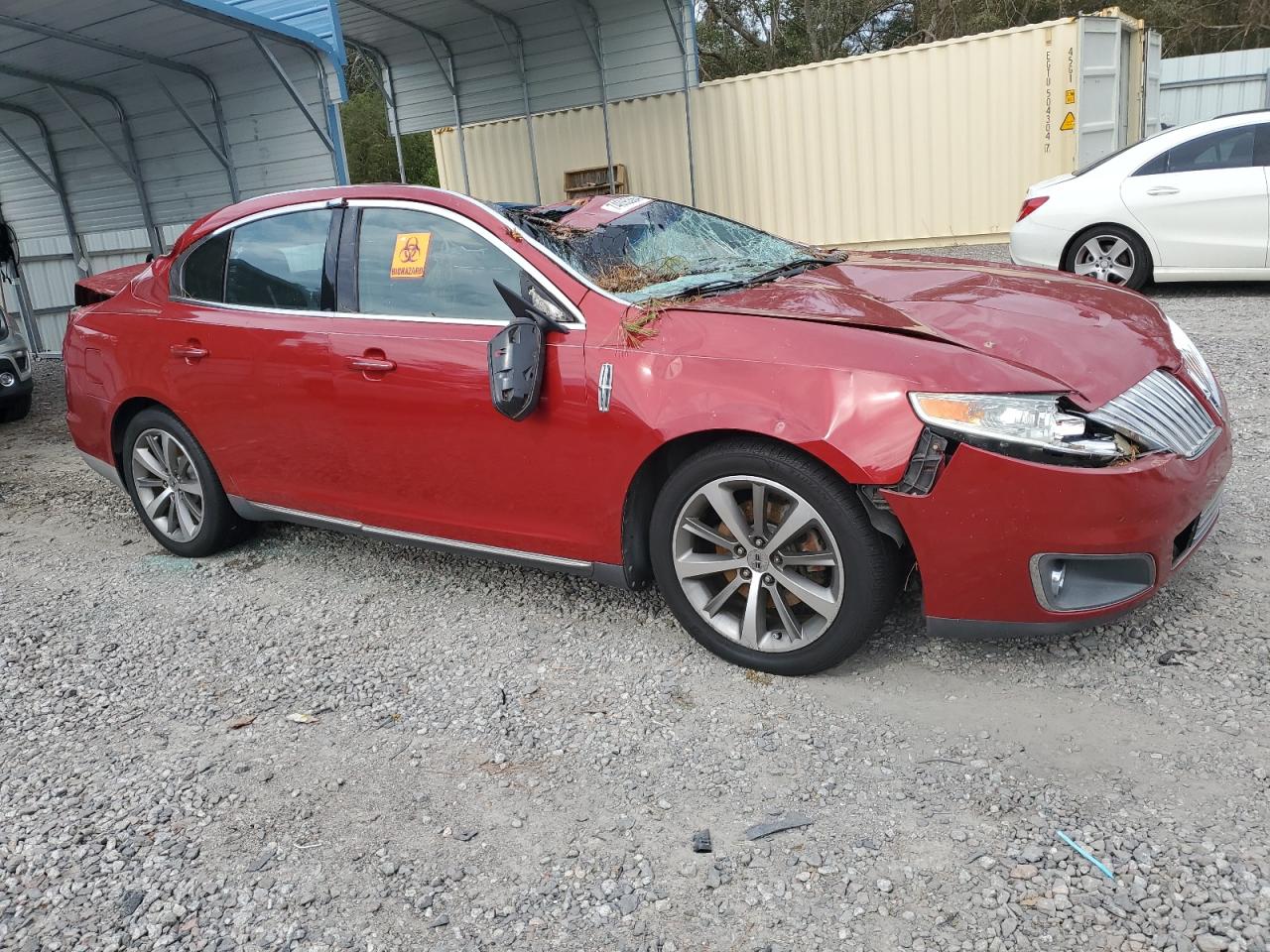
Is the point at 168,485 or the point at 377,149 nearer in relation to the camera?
the point at 168,485

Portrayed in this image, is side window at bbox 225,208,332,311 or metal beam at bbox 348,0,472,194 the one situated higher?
metal beam at bbox 348,0,472,194

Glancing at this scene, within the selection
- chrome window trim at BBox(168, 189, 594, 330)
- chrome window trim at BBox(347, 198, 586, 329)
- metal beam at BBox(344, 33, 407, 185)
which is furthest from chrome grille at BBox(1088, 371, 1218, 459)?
metal beam at BBox(344, 33, 407, 185)

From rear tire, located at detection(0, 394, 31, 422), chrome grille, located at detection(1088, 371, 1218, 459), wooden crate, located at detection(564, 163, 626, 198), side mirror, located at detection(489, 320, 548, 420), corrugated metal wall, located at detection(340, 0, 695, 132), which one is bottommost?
rear tire, located at detection(0, 394, 31, 422)

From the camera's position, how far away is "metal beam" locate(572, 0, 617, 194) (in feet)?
46.1

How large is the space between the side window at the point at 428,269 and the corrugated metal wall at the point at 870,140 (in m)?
10.7

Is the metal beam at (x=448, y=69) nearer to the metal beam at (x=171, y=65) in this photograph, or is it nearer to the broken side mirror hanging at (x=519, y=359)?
the metal beam at (x=171, y=65)

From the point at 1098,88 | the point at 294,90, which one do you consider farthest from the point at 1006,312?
the point at 1098,88

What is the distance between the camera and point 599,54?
1430 centimetres

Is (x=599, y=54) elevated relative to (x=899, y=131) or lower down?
elevated

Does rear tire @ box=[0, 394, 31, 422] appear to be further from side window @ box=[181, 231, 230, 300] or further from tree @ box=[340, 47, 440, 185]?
tree @ box=[340, 47, 440, 185]

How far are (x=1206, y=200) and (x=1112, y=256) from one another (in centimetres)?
77

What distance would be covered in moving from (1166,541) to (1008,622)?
493mm

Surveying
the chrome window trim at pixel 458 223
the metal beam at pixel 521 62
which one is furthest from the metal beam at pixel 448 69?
the chrome window trim at pixel 458 223

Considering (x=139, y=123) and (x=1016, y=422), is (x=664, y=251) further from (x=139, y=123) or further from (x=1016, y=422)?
(x=139, y=123)
